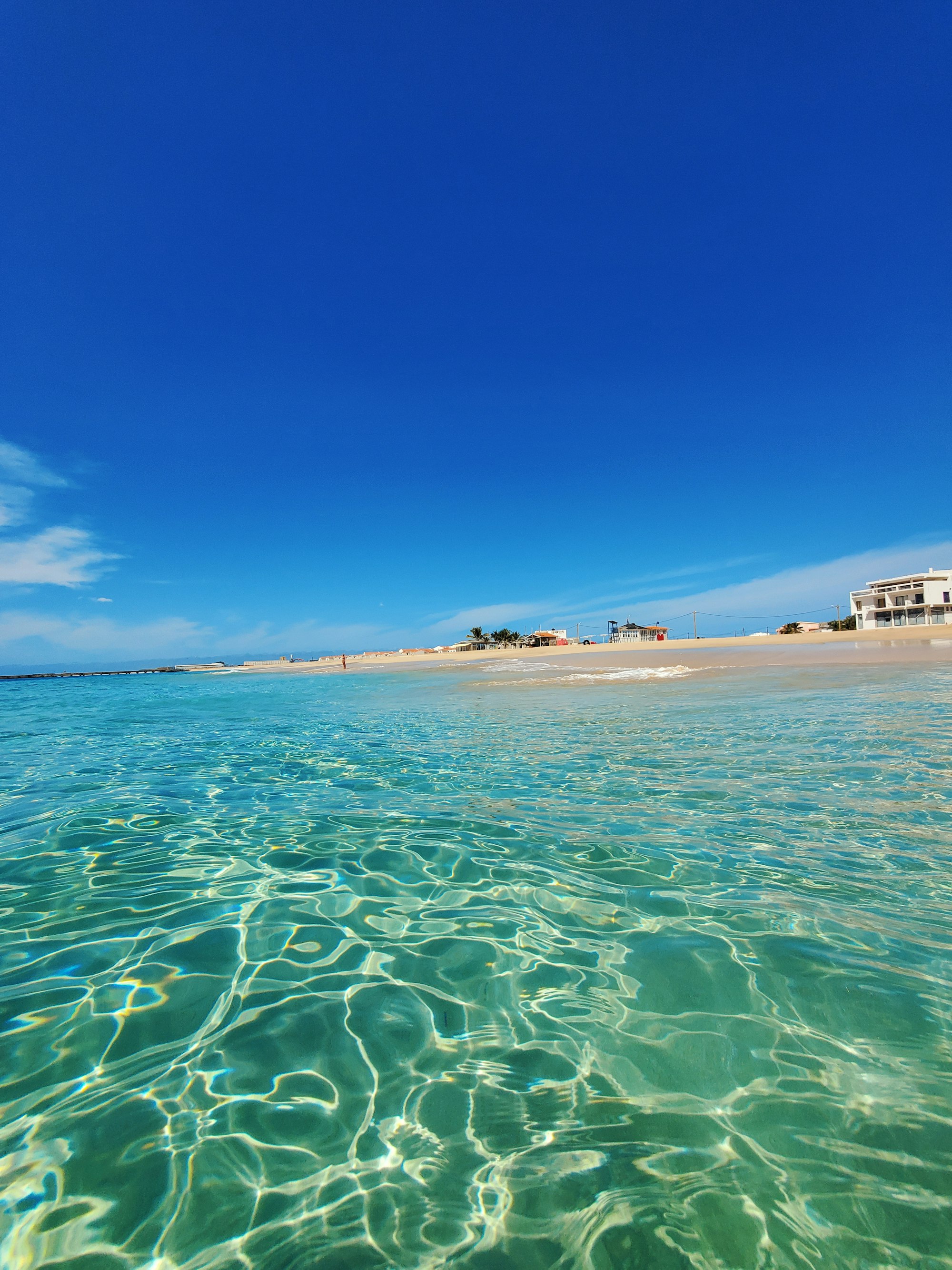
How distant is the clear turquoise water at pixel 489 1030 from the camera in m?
1.74

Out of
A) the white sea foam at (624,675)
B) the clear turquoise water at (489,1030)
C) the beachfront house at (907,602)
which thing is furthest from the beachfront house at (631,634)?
the clear turquoise water at (489,1030)

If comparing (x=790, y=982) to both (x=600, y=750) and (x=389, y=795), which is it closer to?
(x=389, y=795)

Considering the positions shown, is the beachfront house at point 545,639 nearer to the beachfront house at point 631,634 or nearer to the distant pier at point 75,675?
the beachfront house at point 631,634

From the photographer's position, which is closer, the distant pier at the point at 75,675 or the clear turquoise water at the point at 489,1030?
the clear turquoise water at the point at 489,1030

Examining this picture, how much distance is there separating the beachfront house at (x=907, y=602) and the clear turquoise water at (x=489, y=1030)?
6626 centimetres

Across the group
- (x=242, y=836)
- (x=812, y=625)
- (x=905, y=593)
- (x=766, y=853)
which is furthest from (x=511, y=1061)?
(x=812, y=625)

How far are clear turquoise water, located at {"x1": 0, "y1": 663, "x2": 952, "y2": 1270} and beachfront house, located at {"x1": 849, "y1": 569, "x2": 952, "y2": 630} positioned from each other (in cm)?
6626

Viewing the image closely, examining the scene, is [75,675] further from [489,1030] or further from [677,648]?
[489,1030]

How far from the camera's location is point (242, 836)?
207 inches

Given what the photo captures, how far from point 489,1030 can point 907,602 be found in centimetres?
8092

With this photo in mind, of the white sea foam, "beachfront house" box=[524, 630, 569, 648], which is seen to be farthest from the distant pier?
the white sea foam

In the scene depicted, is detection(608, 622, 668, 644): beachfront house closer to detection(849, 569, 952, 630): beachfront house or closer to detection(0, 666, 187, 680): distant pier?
detection(849, 569, 952, 630): beachfront house

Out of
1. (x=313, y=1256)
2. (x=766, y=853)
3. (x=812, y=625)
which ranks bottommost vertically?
(x=313, y=1256)

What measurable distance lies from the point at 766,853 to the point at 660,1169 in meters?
2.80
